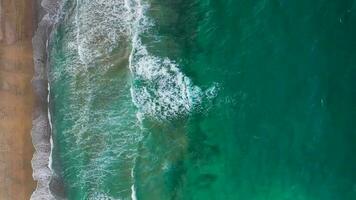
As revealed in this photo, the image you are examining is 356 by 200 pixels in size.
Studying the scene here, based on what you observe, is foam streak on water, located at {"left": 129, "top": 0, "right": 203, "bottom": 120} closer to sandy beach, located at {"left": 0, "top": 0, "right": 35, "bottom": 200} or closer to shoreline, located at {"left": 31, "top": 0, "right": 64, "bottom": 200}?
shoreline, located at {"left": 31, "top": 0, "right": 64, "bottom": 200}

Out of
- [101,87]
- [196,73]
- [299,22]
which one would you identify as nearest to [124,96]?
[101,87]

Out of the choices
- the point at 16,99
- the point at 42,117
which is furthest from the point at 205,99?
the point at 16,99

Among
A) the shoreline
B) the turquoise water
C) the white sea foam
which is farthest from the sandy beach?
the white sea foam

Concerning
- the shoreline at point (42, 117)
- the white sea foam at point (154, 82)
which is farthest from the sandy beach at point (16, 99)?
the white sea foam at point (154, 82)

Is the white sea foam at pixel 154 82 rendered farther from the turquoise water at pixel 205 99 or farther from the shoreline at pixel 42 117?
the shoreline at pixel 42 117

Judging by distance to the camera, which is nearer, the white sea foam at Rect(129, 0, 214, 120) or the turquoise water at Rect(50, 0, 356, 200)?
the turquoise water at Rect(50, 0, 356, 200)

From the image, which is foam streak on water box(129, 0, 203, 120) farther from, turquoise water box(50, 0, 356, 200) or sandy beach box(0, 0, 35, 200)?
sandy beach box(0, 0, 35, 200)

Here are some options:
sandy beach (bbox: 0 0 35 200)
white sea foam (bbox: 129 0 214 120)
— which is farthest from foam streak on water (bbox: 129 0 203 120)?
sandy beach (bbox: 0 0 35 200)
